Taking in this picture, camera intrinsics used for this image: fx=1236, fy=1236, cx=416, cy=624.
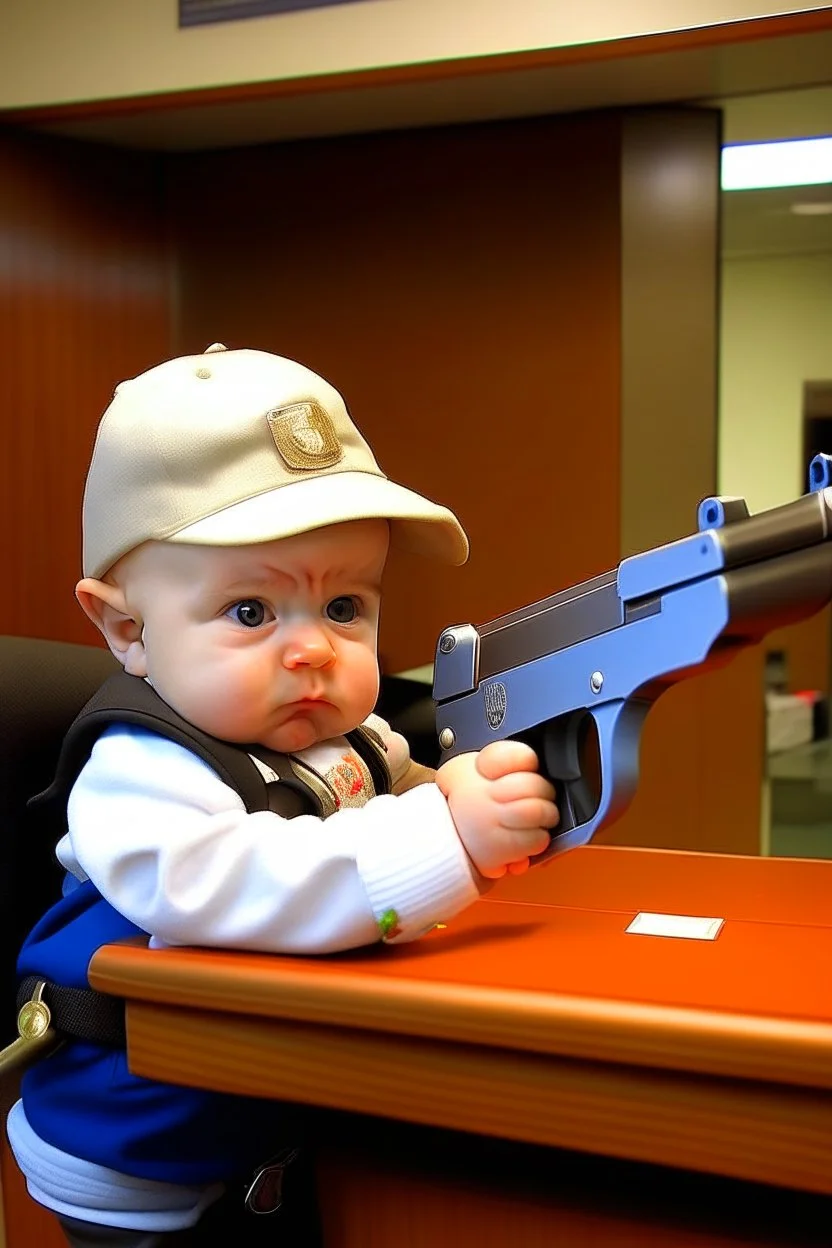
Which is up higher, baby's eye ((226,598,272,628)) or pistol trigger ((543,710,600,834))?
baby's eye ((226,598,272,628))

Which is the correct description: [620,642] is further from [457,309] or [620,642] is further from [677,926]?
[457,309]

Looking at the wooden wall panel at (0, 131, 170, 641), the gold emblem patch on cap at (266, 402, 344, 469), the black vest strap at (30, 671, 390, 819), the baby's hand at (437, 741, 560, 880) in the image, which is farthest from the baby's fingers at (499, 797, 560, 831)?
the wooden wall panel at (0, 131, 170, 641)

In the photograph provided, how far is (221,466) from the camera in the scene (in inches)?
31.5

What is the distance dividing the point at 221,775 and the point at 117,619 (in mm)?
147

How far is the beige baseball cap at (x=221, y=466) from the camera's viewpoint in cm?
78

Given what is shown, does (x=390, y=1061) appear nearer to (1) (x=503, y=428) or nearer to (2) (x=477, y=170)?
(1) (x=503, y=428)

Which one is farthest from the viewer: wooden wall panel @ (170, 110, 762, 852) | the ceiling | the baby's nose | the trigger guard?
wooden wall panel @ (170, 110, 762, 852)

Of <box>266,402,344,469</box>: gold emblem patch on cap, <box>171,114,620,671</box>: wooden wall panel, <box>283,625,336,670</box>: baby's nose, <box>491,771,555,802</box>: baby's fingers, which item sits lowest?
<box>491,771,555,802</box>: baby's fingers

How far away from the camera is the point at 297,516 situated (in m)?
0.77

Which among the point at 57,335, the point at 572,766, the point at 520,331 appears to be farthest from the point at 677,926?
the point at 57,335

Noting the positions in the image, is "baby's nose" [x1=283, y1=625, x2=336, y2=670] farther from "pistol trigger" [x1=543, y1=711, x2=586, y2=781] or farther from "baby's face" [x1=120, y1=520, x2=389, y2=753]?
"pistol trigger" [x1=543, y1=711, x2=586, y2=781]

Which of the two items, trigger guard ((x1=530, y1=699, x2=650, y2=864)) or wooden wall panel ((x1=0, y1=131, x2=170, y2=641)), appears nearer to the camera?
trigger guard ((x1=530, y1=699, x2=650, y2=864))

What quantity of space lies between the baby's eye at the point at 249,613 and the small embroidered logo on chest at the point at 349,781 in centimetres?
13

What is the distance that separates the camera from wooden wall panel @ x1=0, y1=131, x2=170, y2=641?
2.06 metres
